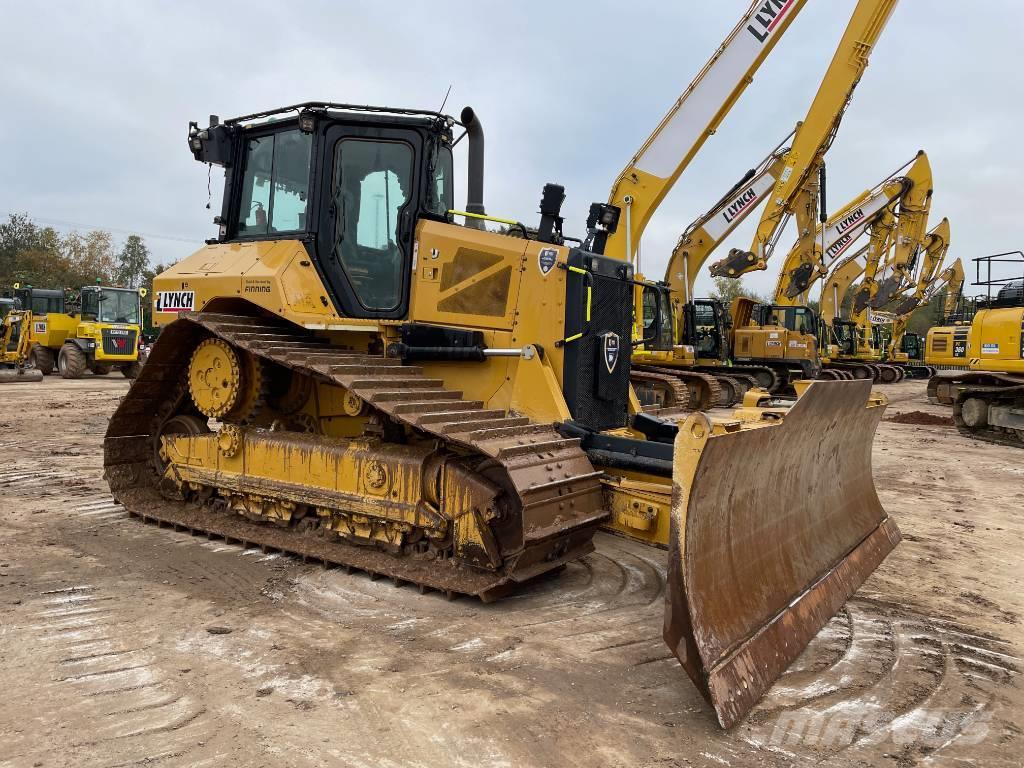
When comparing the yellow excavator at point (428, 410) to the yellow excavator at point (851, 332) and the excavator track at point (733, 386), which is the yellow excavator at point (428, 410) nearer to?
the excavator track at point (733, 386)

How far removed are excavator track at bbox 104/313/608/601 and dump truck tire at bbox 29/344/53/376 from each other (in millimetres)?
21941

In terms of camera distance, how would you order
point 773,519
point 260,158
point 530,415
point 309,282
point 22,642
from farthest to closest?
point 260,158 → point 309,282 → point 530,415 → point 773,519 → point 22,642

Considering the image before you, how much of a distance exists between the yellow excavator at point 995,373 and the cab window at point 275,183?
12.6 m

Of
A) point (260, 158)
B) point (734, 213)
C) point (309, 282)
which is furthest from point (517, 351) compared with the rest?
point (734, 213)

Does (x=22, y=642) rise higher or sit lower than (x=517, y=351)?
lower

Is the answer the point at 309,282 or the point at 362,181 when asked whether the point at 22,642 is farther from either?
the point at 362,181

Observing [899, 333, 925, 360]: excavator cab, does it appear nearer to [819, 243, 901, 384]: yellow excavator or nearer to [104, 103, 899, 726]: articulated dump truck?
[819, 243, 901, 384]: yellow excavator

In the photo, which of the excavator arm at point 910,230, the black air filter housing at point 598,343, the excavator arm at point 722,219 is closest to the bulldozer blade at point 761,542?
the black air filter housing at point 598,343

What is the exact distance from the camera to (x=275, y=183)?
606 centimetres

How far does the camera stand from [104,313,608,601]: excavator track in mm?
4316

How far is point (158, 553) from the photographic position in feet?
17.7

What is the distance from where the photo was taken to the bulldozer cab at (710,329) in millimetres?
19148

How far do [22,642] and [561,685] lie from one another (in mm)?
2696

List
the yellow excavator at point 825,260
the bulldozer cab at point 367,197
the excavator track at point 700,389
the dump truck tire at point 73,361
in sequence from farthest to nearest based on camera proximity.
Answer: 1. the dump truck tire at point 73,361
2. the yellow excavator at point 825,260
3. the excavator track at point 700,389
4. the bulldozer cab at point 367,197
